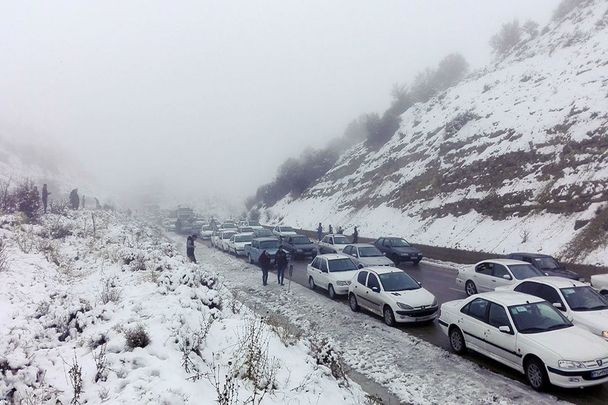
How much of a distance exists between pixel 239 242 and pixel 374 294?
18.8 metres

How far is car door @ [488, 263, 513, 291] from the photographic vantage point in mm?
13336

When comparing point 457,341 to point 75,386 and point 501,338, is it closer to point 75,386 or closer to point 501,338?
point 501,338

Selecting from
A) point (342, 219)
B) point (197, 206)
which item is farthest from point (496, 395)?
point (197, 206)

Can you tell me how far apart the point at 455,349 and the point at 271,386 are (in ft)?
17.1

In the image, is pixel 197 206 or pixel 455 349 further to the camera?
pixel 197 206

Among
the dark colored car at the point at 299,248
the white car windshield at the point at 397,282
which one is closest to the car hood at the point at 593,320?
the white car windshield at the point at 397,282

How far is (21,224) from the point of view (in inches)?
790

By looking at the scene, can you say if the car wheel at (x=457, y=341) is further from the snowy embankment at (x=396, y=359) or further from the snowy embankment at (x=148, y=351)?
the snowy embankment at (x=148, y=351)

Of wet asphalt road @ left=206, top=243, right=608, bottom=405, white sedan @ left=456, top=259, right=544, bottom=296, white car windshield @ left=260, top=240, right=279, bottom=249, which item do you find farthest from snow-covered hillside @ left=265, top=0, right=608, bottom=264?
white car windshield @ left=260, top=240, right=279, bottom=249

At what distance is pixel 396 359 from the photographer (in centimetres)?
915

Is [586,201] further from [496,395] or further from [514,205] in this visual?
[496,395]

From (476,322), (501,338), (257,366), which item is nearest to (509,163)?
(476,322)

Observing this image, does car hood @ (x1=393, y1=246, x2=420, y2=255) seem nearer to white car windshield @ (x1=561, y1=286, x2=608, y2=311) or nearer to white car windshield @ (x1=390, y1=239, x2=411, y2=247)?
white car windshield @ (x1=390, y1=239, x2=411, y2=247)

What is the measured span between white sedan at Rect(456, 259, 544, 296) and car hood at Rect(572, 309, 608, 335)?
3650mm
